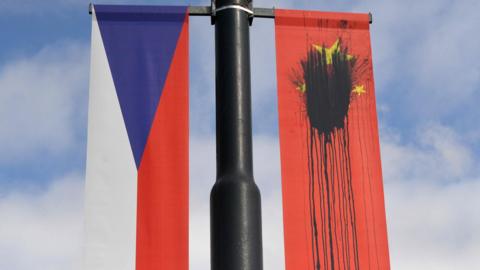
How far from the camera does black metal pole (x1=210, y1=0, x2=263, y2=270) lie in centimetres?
944

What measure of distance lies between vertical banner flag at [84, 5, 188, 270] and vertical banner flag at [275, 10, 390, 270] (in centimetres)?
145

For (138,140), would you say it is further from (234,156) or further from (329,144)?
(329,144)

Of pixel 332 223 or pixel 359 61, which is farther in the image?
pixel 359 61

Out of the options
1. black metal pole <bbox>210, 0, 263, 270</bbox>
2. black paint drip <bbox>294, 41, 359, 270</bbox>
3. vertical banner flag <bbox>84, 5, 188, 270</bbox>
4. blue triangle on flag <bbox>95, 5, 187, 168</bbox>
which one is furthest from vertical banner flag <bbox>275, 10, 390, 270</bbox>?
blue triangle on flag <bbox>95, 5, 187, 168</bbox>

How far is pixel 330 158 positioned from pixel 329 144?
204 millimetres

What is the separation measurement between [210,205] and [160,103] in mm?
1823

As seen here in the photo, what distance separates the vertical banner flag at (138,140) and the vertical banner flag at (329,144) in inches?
56.9

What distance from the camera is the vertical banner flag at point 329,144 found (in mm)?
10547

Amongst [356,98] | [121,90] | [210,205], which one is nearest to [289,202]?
[210,205]

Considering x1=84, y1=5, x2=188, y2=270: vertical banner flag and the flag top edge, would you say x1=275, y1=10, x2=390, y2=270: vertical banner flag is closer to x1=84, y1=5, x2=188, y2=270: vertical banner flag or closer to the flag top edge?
the flag top edge

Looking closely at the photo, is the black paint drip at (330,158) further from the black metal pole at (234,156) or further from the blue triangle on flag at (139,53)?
the blue triangle on flag at (139,53)

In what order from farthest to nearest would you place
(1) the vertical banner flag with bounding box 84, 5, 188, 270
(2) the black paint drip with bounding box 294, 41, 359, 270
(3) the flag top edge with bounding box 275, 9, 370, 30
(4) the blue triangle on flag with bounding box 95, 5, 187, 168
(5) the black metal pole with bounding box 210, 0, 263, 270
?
(3) the flag top edge with bounding box 275, 9, 370, 30, (4) the blue triangle on flag with bounding box 95, 5, 187, 168, (2) the black paint drip with bounding box 294, 41, 359, 270, (1) the vertical banner flag with bounding box 84, 5, 188, 270, (5) the black metal pole with bounding box 210, 0, 263, 270

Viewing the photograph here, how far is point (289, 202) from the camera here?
10.6m

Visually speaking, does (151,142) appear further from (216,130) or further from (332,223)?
(332,223)
